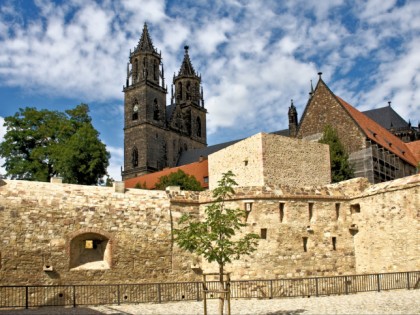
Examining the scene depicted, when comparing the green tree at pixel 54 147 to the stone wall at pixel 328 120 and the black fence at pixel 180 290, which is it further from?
the black fence at pixel 180 290

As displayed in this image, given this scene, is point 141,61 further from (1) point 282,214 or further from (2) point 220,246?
(2) point 220,246

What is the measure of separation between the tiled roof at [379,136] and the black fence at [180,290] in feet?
69.0

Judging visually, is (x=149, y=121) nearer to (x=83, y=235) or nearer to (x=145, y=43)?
(x=145, y=43)

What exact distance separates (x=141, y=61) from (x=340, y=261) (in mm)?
69182

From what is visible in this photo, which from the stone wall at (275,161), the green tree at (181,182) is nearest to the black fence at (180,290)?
the stone wall at (275,161)

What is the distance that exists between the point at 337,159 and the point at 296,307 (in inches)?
856

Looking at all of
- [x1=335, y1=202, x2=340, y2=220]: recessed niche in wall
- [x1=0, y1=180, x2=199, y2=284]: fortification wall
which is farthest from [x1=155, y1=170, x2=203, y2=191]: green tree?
[x1=0, y1=180, x2=199, y2=284]: fortification wall

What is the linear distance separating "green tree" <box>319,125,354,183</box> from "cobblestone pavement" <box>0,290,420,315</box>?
722 inches

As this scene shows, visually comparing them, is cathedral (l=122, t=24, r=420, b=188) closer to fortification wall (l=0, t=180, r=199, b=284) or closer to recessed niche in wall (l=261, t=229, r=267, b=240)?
recessed niche in wall (l=261, t=229, r=267, b=240)

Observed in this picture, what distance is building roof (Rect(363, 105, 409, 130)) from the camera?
6066 centimetres

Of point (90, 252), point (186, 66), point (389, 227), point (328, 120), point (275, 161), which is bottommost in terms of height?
point (90, 252)

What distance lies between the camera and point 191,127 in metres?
95.4

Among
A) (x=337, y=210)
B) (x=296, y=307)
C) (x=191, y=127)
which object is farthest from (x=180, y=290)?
(x=191, y=127)

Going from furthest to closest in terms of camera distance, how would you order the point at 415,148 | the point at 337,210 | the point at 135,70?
the point at 135,70 < the point at 415,148 < the point at 337,210
